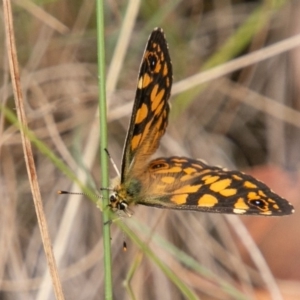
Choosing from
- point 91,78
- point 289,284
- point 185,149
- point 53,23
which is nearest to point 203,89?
point 185,149

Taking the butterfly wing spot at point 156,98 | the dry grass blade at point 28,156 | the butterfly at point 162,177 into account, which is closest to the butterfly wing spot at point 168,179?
the butterfly at point 162,177

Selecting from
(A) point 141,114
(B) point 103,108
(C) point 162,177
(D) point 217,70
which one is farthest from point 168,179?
(D) point 217,70

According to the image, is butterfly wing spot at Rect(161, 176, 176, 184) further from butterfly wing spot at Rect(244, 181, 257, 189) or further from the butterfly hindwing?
butterfly wing spot at Rect(244, 181, 257, 189)

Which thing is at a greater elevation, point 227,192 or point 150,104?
point 150,104

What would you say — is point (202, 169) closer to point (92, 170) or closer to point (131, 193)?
point (131, 193)

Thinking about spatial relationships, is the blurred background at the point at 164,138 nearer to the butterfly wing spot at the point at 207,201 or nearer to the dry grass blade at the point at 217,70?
the dry grass blade at the point at 217,70

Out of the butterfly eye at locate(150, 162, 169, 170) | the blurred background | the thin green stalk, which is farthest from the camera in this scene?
the blurred background

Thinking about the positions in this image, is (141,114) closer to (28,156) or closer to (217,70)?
(28,156)

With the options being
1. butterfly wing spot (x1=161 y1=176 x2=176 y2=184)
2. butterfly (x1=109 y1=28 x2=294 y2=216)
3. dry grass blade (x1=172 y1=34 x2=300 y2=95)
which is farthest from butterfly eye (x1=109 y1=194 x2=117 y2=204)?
dry grass blade (x1=172 y1=34 x2=300 y2=95)
